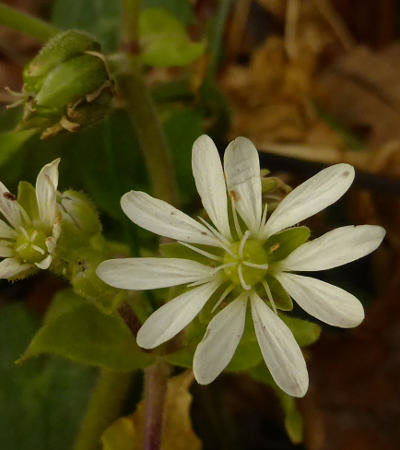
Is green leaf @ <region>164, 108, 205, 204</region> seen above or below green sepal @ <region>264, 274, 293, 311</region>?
below

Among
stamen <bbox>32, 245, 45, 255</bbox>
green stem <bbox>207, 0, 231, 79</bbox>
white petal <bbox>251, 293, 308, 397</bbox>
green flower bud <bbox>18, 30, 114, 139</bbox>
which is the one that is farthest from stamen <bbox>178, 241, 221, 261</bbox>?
green stem <bbox>207, 0, 231, 79</bbox>

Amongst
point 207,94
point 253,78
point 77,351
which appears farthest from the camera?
point 253,78

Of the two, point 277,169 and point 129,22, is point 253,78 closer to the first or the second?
point 277,169

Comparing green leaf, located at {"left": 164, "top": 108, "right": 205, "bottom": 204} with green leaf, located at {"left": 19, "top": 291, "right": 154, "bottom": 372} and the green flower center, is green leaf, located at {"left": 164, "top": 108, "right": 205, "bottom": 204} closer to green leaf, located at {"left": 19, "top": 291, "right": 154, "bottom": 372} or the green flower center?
green leaf, located at {"left": 19, "top": 291, "right": 154, "bottom": 372}

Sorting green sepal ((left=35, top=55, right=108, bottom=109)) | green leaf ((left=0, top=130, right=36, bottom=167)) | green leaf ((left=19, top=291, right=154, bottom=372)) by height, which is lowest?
green leaf ((left=19, top=291, right=154, bottom=372))

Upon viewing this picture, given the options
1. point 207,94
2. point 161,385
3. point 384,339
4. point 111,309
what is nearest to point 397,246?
point 384,339

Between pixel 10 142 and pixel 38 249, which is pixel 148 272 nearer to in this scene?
pixel 38 249

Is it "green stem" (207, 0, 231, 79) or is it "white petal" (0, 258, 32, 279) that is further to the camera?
"green stem" (207, 0, 231, 79)
